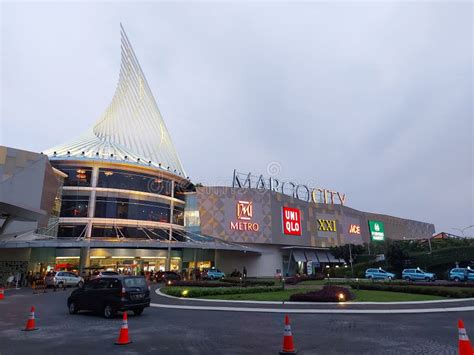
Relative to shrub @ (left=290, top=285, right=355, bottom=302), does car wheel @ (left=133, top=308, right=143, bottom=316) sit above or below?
below

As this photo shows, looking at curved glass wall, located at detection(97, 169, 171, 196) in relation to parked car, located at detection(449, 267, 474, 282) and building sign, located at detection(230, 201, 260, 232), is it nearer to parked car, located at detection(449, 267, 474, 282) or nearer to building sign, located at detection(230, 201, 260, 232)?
building sign, located at detection(230, 201, 260, 232)

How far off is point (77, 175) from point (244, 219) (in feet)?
87.7

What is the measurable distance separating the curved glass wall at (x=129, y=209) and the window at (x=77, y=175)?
344 centimetres

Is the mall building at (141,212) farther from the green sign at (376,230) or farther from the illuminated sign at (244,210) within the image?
the green sign at (376,230)

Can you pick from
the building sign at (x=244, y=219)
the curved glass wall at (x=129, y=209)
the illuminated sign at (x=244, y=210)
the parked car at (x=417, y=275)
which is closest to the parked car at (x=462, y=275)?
the parked car at (x=417, y=275)

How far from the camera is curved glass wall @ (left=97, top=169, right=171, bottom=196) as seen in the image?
183 ft

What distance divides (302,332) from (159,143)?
57967 millimetres

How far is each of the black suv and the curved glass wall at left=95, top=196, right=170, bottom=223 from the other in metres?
38.8

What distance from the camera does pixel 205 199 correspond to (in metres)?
60.5

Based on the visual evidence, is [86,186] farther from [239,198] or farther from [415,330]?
[415,330]

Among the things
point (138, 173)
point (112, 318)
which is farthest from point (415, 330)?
point (138, 173)

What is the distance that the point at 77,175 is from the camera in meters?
55.0

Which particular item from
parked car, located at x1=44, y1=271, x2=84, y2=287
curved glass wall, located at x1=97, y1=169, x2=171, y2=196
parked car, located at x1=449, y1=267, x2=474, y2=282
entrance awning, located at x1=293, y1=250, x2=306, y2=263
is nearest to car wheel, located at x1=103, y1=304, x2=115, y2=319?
parked car, located at x1=44, y1=271, x2=84, y2=287

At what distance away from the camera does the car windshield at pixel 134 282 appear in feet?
Answer: 51.6
